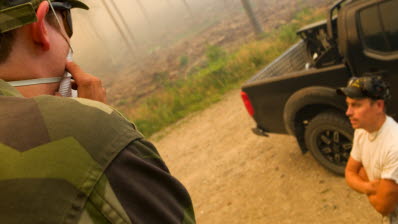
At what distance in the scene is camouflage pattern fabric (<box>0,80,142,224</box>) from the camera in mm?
736

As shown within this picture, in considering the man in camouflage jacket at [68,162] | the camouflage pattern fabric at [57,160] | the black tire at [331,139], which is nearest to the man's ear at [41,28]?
the man in camouflage jacket at [68,162]

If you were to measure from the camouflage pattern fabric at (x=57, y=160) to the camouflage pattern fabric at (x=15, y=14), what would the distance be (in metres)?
0.25

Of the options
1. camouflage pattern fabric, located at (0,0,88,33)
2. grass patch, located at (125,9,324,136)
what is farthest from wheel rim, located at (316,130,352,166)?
grass patch, located at (125,9,324,136)

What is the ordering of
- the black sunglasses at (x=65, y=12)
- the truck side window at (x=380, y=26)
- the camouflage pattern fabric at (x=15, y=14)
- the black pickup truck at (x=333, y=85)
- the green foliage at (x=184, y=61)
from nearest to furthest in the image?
the camouflage pattern fabric at (x=15, y=14) < the black sunglasses at (x=65, y=12) < the truck side window at (x=380, y=26) < the black pickup truck at (x=333, y=85) < the green foliage at (x=184, y=61)

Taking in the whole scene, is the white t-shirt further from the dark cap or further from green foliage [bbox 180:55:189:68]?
green foliage [bbox 180:55:189:68]

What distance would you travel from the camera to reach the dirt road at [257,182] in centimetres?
364

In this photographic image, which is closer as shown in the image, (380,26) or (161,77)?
(380,26)

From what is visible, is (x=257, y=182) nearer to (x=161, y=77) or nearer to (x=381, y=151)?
(x=381, y=151)

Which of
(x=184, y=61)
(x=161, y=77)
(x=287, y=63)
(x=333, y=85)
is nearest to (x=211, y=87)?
(x=287, y=63)

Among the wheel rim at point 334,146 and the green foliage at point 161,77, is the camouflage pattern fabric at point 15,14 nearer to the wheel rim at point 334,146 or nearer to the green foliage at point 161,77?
the wheel rim at point 334,146

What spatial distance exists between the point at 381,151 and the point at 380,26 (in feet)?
5.51

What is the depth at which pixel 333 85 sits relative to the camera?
3506 mm

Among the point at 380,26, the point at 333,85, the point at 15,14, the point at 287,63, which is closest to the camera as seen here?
the point at 15,14

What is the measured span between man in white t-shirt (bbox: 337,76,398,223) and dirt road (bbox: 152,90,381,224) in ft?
4.14
